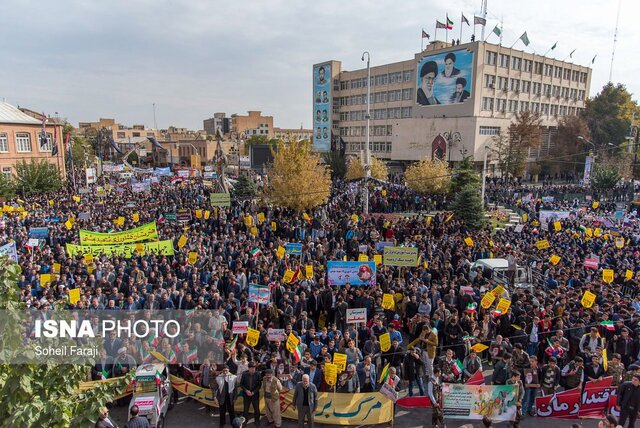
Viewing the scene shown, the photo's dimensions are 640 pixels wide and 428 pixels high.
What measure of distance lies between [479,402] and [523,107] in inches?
2492

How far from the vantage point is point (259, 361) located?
32.7 feet

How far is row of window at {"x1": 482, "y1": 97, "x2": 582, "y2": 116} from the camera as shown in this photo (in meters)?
59.0

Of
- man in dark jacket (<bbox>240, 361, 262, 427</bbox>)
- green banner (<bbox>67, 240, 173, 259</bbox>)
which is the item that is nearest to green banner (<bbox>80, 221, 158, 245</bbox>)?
green banner (<bbox>67, 240, 173, 259</bbox>)

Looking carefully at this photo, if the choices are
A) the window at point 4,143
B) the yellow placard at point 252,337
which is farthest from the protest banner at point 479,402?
the window at point 4,143

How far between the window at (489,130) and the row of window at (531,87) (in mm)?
5571

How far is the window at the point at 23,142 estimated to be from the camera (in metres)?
44.3

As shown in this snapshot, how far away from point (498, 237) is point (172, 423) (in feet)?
58.3

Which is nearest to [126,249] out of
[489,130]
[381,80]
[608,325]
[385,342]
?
[385,342]

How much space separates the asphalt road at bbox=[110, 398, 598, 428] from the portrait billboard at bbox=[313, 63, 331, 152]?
228 ft

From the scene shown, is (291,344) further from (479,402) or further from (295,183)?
(295,183)

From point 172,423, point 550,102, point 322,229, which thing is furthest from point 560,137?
point 172,423

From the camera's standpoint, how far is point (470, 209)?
2756 cm

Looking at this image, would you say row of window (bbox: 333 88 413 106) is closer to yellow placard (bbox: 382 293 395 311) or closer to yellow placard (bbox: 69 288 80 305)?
yellow placard (bbox: 382 293 395 311)

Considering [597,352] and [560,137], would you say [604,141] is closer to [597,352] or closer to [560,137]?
[560,137]
